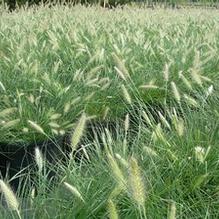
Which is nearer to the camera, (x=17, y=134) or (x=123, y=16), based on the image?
(x=17, y=134)

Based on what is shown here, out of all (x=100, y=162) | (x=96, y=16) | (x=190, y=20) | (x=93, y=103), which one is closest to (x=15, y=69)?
(x=93, y=103)

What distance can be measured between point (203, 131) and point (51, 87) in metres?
0.99

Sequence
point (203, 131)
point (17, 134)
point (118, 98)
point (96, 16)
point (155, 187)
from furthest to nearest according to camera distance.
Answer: point (96, 16)
point (118, 98)
point (17, 134)
point (203, 131)
point (155, 187)

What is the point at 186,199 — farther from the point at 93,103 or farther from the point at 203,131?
the point at 93,103

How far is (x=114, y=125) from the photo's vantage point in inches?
104

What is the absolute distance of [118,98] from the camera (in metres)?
2.79

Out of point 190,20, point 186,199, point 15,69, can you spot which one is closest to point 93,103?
point 15,69

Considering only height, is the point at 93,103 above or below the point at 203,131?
below

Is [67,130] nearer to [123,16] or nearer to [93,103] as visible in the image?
[93,103]

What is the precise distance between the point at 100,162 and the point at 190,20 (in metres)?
4.48

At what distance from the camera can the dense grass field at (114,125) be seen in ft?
4.58

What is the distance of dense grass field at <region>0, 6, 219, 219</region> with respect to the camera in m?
1.40

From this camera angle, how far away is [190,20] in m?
5.85

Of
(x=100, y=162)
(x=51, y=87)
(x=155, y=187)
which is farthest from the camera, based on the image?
(x=51, y=87)
